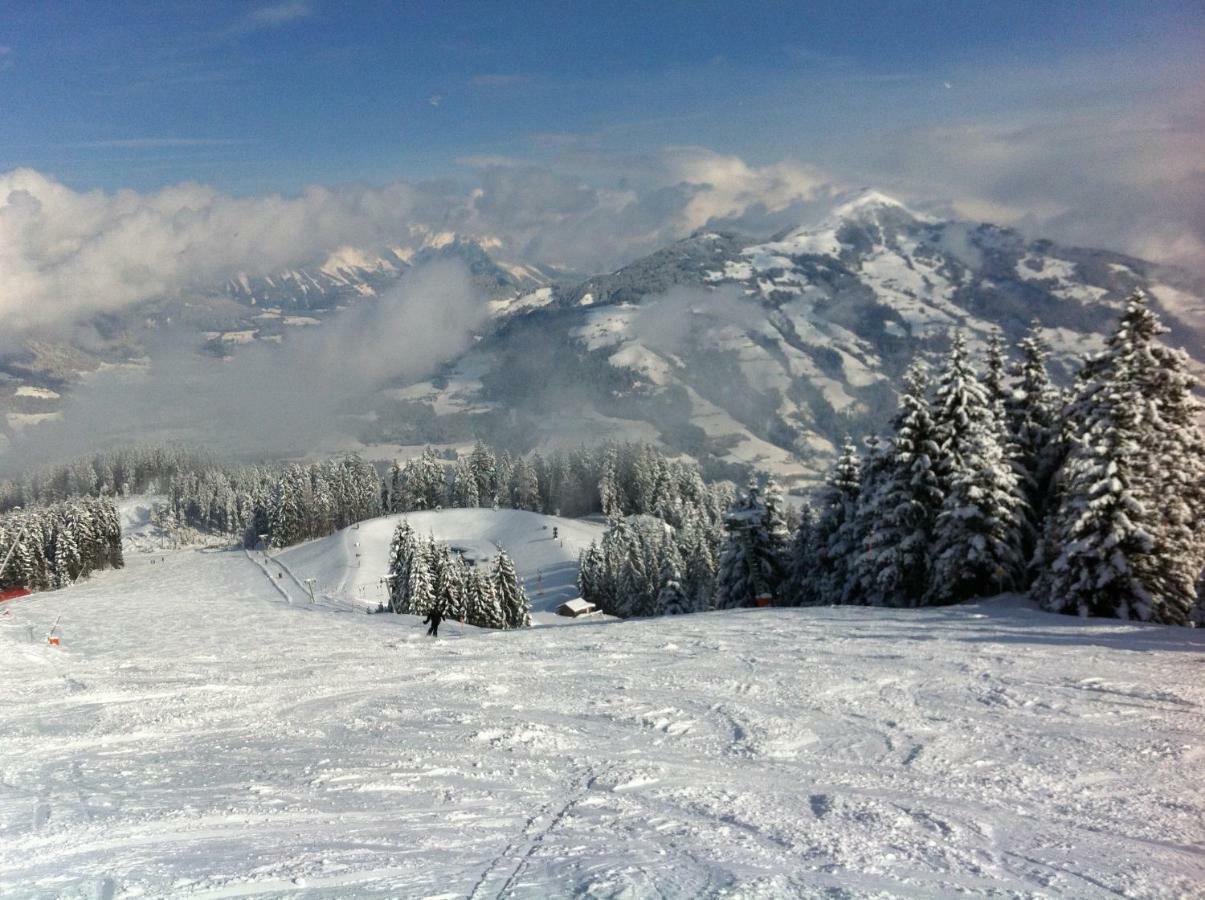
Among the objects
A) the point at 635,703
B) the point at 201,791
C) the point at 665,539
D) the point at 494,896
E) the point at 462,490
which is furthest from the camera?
the point at 462,490

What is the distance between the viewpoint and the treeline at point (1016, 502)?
80.9 ft

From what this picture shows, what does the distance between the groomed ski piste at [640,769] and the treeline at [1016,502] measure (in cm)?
571

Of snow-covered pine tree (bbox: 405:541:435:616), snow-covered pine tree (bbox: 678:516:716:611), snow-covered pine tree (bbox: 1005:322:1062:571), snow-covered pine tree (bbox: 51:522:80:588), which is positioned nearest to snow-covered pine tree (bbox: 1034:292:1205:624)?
snow-covered pine tree (bbox: 1005:322:1062:571)

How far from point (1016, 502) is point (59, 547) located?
107641 millimetres

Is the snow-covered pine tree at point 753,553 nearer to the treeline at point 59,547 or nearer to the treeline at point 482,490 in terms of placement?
the treeline at point 482,490

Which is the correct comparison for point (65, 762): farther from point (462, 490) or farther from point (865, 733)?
point (462, 490)

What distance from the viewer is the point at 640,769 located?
10.7 m

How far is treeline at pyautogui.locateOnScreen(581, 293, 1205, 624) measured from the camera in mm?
24672

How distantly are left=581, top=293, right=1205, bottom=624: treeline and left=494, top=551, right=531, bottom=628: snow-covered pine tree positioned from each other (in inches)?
909

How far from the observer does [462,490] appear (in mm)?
145750

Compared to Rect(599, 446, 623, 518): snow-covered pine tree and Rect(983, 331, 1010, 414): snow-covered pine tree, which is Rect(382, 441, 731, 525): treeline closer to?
Rect(599, 446, 623, 518): snow-covered pine tree

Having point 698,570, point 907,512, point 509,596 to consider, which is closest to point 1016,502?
point 907,512

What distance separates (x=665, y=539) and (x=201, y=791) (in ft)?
253

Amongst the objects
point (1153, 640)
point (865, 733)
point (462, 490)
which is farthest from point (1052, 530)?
point (462, 490)
